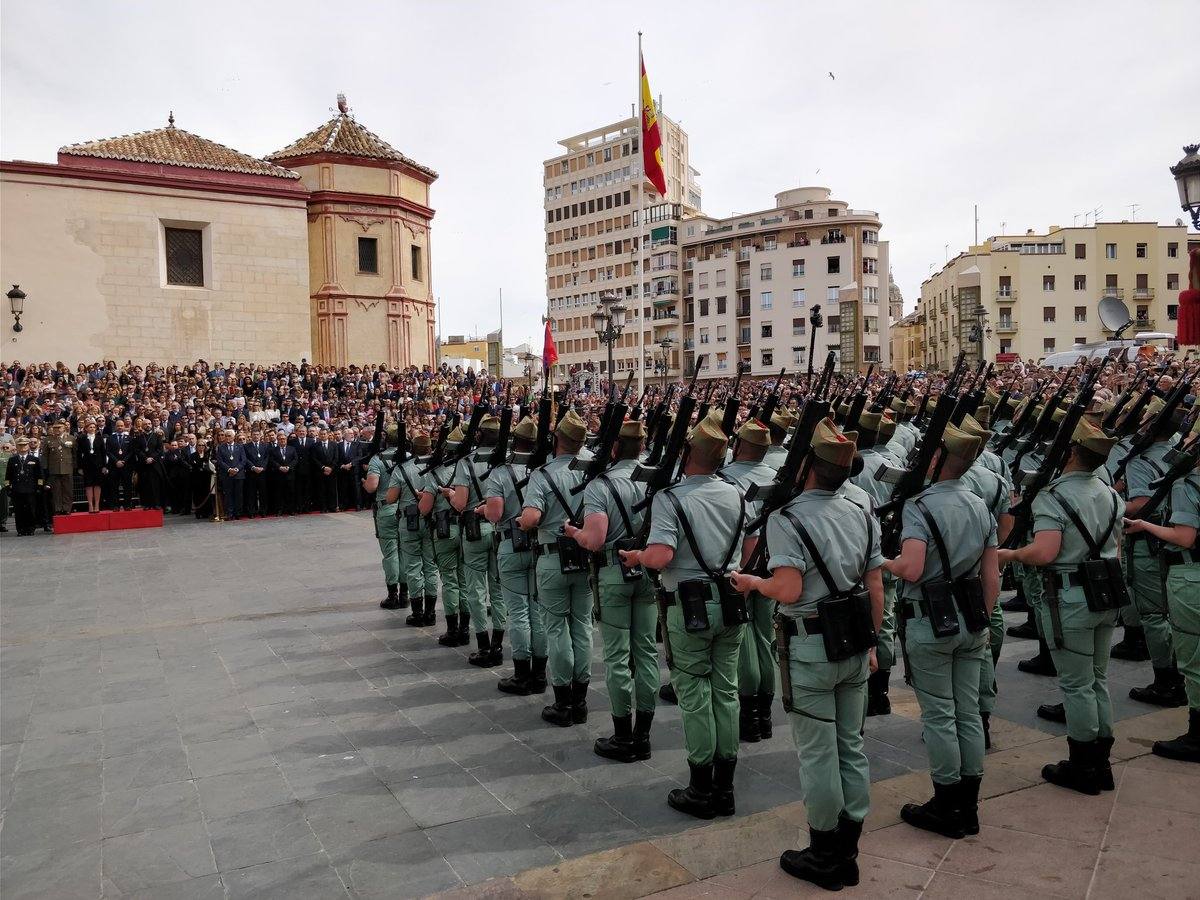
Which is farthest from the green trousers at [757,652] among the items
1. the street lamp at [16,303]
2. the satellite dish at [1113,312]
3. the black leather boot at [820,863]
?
the street lamp at [16,303]

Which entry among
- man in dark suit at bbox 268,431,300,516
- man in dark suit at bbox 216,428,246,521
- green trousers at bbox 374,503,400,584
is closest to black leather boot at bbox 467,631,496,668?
green trousers at bbox 374,503,400,584

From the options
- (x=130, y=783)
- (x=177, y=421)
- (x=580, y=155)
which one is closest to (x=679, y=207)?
(x=580, y=155)

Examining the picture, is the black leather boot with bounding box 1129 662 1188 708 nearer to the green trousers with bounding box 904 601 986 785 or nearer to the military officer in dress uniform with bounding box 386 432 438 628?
the green trousers with bounding box 904 601 986 785

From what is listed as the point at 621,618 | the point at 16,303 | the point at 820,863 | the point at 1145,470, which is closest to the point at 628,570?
the point at 621,618

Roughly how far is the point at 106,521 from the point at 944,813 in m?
17.6

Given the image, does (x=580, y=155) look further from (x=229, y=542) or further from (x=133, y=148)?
(x=229, y=542)

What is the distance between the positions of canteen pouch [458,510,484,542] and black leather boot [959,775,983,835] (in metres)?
4.59

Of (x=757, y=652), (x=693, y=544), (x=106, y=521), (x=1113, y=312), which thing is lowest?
(x=106, y=521)

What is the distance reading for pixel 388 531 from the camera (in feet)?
32.9

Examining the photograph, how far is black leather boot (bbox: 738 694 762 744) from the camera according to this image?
228 inches

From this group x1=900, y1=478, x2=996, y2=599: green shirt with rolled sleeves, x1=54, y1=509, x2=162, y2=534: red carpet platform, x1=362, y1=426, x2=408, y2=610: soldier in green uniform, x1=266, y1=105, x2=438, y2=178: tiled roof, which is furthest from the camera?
x1=266, y1=105, x2=438, y2=178: tiled roof

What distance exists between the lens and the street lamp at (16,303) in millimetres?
23438

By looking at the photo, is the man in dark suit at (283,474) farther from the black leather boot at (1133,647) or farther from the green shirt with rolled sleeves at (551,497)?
the black leather boot at (1133,647)

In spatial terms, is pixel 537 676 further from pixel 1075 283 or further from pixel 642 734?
pixel 1075 283
